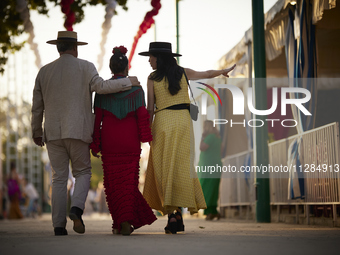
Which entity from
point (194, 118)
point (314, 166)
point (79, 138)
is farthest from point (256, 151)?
point (79, 138)

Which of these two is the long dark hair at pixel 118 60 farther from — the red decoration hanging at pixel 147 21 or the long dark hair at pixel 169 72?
the red decoration hanging at pixel 147 21

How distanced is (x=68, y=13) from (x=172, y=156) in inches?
181

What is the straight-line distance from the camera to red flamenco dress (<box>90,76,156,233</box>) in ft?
22.6

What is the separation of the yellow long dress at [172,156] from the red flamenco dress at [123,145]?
292 millimetres

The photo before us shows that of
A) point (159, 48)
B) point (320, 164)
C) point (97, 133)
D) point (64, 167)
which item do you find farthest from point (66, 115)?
point (320, 164)

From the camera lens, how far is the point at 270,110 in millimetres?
10898

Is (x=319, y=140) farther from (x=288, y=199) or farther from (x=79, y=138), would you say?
(x=79, y=138)

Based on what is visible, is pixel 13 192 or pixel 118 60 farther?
pixel 13 192

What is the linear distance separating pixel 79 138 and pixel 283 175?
521 centimetres

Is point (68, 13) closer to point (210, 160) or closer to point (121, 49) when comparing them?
point (121, 49)

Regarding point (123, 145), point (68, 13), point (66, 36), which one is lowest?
point (123, 145)

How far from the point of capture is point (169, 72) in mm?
7340

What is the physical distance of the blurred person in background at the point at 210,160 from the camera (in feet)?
43.1


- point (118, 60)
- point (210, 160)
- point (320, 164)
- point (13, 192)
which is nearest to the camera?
point (118, 60)
